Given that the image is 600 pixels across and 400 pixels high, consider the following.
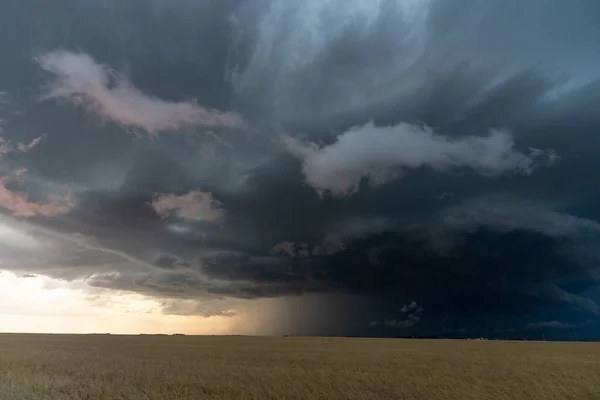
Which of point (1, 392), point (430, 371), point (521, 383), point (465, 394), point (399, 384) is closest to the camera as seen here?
point (1, 392)

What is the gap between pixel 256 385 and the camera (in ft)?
101

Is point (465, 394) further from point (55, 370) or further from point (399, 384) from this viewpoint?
point (55, 370)

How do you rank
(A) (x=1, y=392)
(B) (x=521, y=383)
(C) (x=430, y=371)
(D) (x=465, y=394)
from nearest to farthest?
(A) (x=1, y=392) → (D) (x=465, y=394) → (B) (x=521, y=383) → (C) (x=430, y=371)

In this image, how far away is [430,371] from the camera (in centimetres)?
4094

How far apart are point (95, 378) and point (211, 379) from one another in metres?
8.04

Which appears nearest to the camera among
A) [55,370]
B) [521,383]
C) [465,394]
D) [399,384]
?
[465,394]

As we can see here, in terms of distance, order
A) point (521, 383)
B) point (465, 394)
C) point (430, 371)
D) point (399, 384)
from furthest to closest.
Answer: point (430, 371)
point (521, 383)
point (399, 384)
point (465, 394)

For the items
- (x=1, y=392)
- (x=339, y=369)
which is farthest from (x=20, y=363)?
(x=339, y=369)

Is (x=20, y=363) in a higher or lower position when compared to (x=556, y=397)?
higher

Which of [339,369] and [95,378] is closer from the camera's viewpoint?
[95,378]

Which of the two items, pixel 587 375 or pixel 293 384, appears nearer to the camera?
pixel 293 384

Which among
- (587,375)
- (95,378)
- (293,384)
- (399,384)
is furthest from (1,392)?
(587,375)

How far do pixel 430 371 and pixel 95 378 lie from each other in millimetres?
26716

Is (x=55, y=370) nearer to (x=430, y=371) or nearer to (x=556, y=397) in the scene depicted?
(x=430, y=371)
